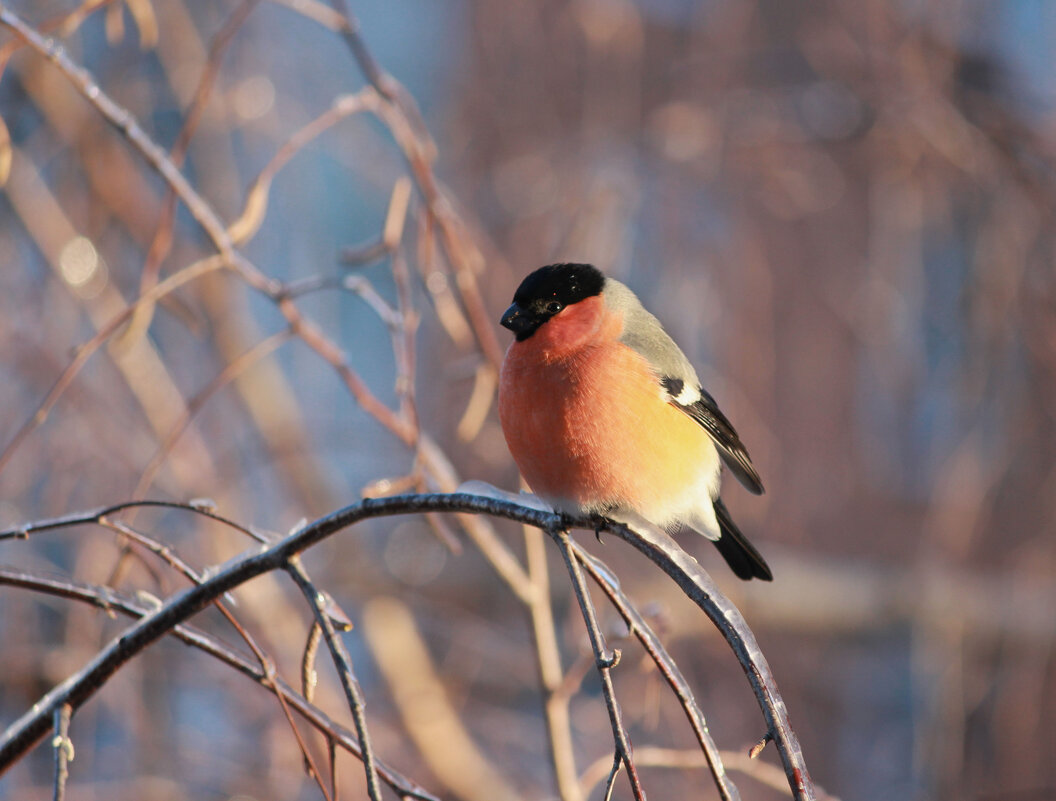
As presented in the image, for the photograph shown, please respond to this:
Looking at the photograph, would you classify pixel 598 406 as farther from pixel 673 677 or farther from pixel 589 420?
pixel 673 677

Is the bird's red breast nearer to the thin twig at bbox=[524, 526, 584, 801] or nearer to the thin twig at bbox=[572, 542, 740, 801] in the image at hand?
the thin twig at bbox=[524, 526, 584, 801]

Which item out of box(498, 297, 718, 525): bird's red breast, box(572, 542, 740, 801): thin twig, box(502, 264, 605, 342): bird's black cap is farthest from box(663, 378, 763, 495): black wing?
box(572, 542, 740, 801): thin twig

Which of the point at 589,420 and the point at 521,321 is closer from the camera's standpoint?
the point at 589,420

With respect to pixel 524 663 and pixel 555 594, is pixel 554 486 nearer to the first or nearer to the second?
pixel 524 663

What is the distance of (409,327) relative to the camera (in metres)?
1.52

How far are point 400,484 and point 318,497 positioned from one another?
6.54 ft

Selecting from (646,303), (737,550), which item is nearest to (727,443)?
(737,550)

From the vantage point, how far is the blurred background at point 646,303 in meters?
2.74

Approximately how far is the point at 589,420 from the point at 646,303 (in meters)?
1.89

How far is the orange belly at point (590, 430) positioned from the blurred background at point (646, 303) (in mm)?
253

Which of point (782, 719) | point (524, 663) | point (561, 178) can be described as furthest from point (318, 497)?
point (782, 719)

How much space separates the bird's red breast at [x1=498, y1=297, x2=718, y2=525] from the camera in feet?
4.99

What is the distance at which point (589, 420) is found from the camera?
5.03 ft

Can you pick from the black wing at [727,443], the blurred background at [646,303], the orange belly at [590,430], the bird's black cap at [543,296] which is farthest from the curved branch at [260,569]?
the black wing at [727,443]
